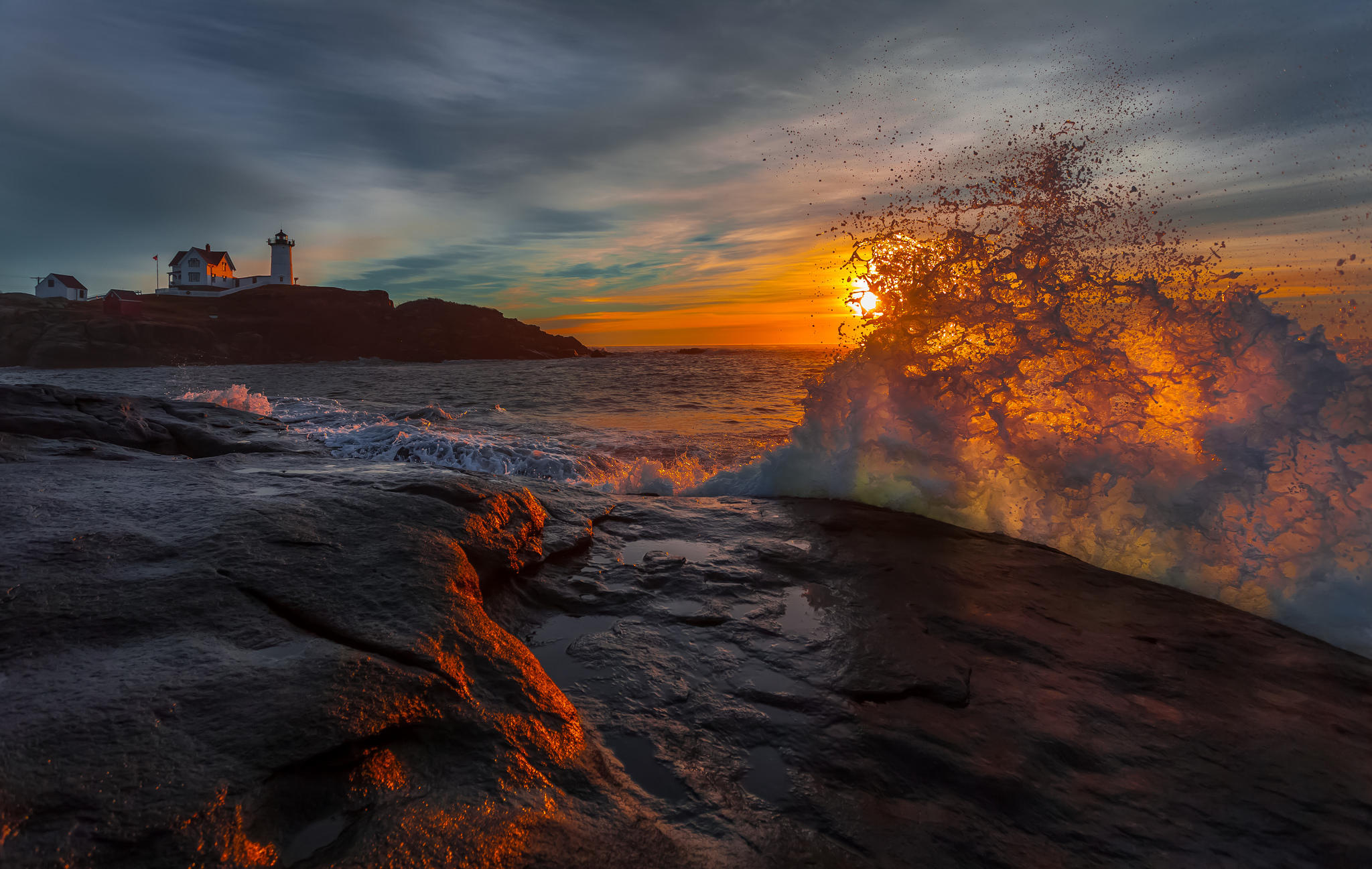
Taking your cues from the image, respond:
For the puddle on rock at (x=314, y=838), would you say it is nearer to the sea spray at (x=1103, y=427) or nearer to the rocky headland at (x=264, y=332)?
the sea spray at (x=1103, y=427)

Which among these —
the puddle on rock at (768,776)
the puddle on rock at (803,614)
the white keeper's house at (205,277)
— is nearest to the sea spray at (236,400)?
the puddle on rock at (803,614)

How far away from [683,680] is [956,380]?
4214 millimetres

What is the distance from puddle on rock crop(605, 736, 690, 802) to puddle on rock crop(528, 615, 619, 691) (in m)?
0.42

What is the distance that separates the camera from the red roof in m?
64.4

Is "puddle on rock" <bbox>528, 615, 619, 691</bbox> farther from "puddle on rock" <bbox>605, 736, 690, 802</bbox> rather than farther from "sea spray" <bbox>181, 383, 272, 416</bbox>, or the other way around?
"sea spray" <bbox>181, 383, 272, 416</bbox>

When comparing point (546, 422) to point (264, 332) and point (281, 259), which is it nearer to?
point (264, 332)

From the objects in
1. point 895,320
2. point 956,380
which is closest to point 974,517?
point 956,380

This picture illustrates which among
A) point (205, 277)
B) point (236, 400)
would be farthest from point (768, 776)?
point (205, 277)

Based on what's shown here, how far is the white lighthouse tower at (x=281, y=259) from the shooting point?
75.2 meters

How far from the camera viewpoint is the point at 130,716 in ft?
5.24

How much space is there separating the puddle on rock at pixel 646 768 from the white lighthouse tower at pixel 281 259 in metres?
89.6

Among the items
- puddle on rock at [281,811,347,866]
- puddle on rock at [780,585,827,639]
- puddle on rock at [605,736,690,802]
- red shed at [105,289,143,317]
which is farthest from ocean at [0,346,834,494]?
red shed at [105,289,143,317]

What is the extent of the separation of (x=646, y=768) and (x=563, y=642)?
3.16 ft

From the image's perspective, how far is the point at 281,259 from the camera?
248 feet
